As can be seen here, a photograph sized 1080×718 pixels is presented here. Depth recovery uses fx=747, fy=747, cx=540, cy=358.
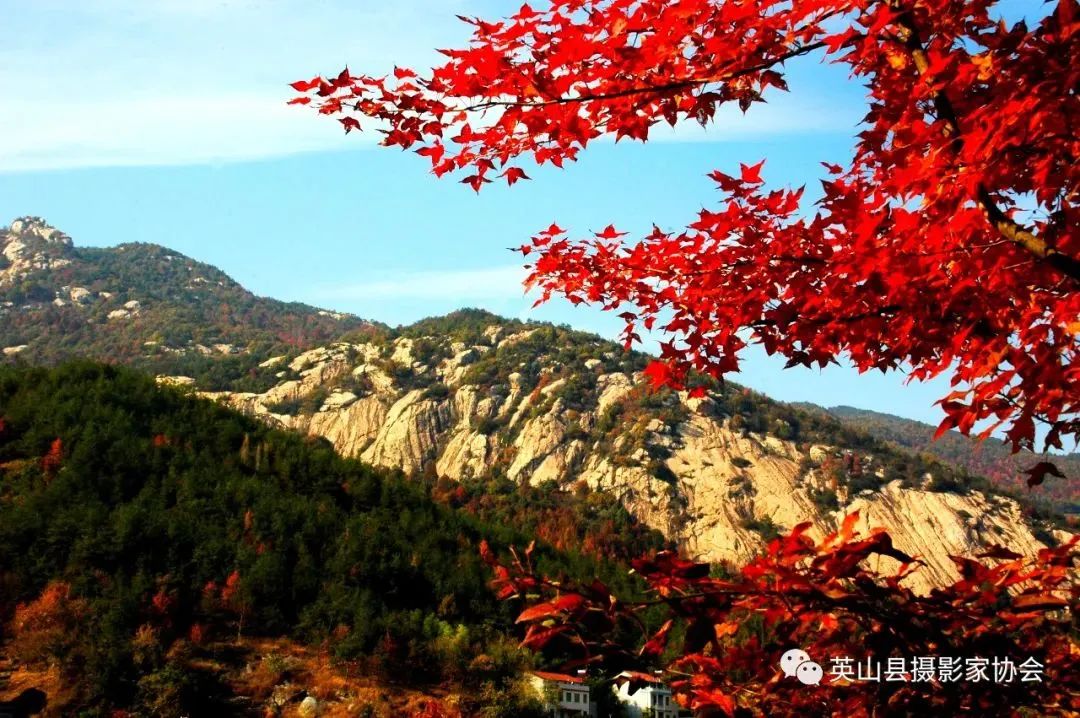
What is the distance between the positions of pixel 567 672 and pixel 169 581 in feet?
38.6

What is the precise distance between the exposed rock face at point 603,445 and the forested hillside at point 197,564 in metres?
30.7

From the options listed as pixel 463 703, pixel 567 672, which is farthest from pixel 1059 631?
pixel 463 703

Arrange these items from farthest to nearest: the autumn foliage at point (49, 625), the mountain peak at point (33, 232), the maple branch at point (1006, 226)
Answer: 1. the mountain peak at point (33, 232)
2. the autumn foliage at point (49, 625)
3. the maple branch at point (1006, 226)

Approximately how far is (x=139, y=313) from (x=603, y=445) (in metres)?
113

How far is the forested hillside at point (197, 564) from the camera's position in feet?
33.6

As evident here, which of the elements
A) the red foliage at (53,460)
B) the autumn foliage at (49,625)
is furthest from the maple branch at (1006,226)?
the red foliage at (53,460)

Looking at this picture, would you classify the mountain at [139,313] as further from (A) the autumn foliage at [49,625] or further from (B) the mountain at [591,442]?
(A) the autumn foliage at [49,625]

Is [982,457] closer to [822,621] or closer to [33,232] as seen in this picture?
[822,621]

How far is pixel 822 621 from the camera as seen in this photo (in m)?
1.95

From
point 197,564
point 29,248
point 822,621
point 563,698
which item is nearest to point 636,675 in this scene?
point 822,621

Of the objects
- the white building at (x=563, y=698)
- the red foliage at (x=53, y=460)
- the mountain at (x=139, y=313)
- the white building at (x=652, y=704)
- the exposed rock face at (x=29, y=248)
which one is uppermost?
the exposed rock face at (x=29, y=248)

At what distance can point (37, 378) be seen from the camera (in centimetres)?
1742

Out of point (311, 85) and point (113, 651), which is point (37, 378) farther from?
point (311, 85)

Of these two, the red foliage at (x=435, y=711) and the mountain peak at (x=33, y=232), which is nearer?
the red foliage at (x=435, y=711)
